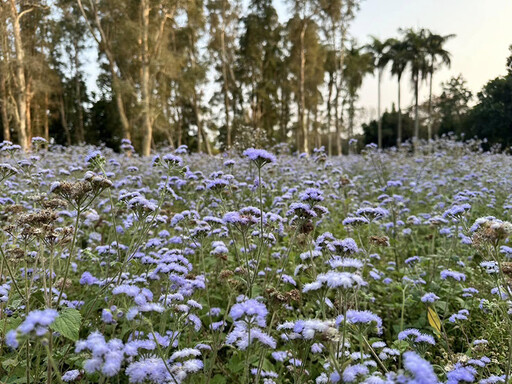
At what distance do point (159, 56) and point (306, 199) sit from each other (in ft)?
67.6

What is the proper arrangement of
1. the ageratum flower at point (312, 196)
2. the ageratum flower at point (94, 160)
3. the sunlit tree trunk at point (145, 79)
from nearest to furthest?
1. the ageratum flower at point (312, 196)
2. the ageratum flower at point (94, 160)
3. the sunlit tree trunk at point (145, 79)

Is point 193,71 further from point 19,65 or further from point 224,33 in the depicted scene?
point 19,65

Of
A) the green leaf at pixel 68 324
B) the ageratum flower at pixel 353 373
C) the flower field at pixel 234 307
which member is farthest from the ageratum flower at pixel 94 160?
the ageratum flower at pixel 353 373

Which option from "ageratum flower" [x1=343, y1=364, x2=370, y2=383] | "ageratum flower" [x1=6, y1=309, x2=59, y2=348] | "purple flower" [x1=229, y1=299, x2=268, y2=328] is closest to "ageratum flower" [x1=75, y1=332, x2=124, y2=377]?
"ageratum flower" [x1=6, y1=309, x2=59, y2=348]

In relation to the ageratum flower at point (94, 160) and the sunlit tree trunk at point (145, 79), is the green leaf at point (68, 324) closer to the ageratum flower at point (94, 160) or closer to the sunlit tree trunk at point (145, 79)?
the ageratum flower at point (94, 160)

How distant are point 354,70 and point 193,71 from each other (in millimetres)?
18452

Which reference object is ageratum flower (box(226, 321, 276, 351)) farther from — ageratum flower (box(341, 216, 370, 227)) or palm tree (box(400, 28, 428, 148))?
palm tree (box(400, 28, 428, 148))

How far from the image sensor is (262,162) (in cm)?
272

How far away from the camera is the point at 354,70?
1540 inches

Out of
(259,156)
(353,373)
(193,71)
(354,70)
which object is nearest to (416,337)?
(353,373)

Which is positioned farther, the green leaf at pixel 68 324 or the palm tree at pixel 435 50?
the palm tree at pixel 435 50

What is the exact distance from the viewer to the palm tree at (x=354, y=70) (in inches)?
1516

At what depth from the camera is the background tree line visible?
20.4 metres

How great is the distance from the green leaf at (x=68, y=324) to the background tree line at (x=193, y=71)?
11.6 metres
